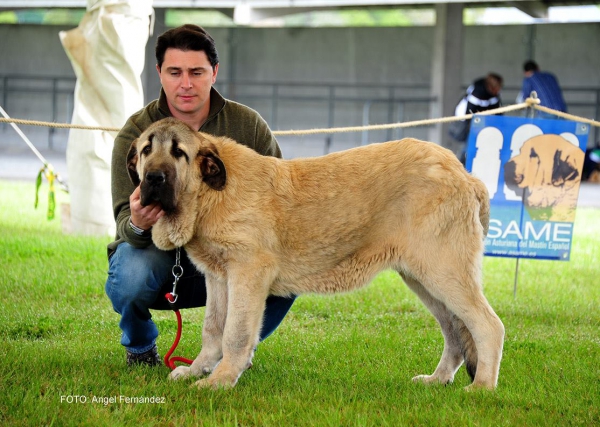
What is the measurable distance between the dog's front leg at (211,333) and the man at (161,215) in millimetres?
308

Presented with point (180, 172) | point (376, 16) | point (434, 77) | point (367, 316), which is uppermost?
point (376, 16)

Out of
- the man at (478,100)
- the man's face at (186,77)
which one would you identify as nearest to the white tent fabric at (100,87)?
the man's face at (186,77)

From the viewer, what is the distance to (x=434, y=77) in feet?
73.5

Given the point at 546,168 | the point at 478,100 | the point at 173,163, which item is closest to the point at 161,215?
the point at 173,163

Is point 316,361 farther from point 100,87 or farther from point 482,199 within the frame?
point 100,87

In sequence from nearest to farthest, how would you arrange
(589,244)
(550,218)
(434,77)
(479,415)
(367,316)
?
(479,415)
(367,316)
(550,218)
(589,244)
(434,77)

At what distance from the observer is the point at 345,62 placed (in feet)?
87.4

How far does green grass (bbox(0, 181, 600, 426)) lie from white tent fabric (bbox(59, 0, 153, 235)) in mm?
1414

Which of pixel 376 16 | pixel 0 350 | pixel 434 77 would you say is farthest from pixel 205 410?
pixel 376 16

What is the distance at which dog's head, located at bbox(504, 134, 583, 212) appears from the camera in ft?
23.1

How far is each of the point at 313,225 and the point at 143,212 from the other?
974 millimetres

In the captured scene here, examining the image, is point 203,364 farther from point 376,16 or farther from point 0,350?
point 376,16

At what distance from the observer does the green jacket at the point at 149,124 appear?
186 inches

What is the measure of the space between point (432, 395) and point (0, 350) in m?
2.74
